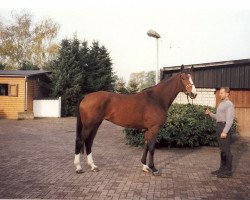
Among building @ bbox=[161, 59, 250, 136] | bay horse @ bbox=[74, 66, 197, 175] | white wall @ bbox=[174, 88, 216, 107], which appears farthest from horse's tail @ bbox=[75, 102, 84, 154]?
white wall @ bbox=[174, 88, 216, 107]

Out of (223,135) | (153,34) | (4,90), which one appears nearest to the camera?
(223,135)

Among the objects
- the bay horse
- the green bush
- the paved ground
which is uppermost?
the bay horse

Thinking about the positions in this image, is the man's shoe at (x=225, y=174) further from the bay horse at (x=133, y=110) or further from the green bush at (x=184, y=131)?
the green bush at (x=184, y=131)

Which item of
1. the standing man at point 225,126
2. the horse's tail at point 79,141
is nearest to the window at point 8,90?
the horse's tail at point 79,141

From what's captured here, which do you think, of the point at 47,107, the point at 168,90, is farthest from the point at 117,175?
the point at 47,107

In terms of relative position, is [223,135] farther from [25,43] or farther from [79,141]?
[25,43]

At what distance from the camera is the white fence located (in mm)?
27156

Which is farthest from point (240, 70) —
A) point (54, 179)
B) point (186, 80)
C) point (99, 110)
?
point (54, 179)

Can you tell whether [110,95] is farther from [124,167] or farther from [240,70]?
[240,70]

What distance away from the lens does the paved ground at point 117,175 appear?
21.1 feet

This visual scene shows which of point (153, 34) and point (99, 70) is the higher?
point (153, 34)

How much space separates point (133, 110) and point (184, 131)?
3994 mm

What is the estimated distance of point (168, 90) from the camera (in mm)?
8500

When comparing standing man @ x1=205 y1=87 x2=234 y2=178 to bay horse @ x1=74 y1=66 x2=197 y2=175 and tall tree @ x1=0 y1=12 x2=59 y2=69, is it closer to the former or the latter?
bay horse @ x1=74 y1=66 x2=197 y2=175
